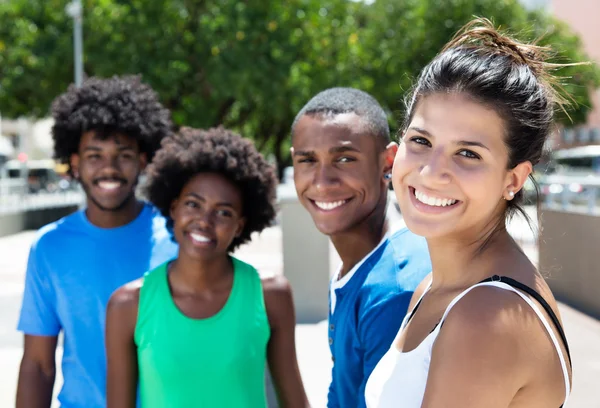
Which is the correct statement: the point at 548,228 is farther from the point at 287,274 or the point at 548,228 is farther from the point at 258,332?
the point at 258,332

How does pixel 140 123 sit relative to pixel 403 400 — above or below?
above

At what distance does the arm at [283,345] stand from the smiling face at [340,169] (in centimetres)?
34

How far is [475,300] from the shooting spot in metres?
1.35

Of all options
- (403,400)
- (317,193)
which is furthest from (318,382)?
(403,400)

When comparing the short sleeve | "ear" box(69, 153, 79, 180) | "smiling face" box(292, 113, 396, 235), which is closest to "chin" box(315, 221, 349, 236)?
"smiling face" box(292, 113, 396, 235)

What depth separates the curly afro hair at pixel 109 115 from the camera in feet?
10.2

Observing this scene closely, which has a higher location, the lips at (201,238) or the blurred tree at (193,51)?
the blurred tree at (193,51)

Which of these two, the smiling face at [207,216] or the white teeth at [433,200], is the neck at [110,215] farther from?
the white teeth at [433,200]

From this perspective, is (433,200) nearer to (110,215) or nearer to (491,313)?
(491,313)

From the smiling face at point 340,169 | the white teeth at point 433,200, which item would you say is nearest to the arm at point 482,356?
the white teeth at point 433,200

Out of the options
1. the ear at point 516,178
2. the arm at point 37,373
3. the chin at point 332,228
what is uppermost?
the ear at point 516,178

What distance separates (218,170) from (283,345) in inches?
29.0

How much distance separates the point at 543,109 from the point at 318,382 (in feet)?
12.7

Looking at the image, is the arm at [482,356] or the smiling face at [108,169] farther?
the smiling face at [108,169]
